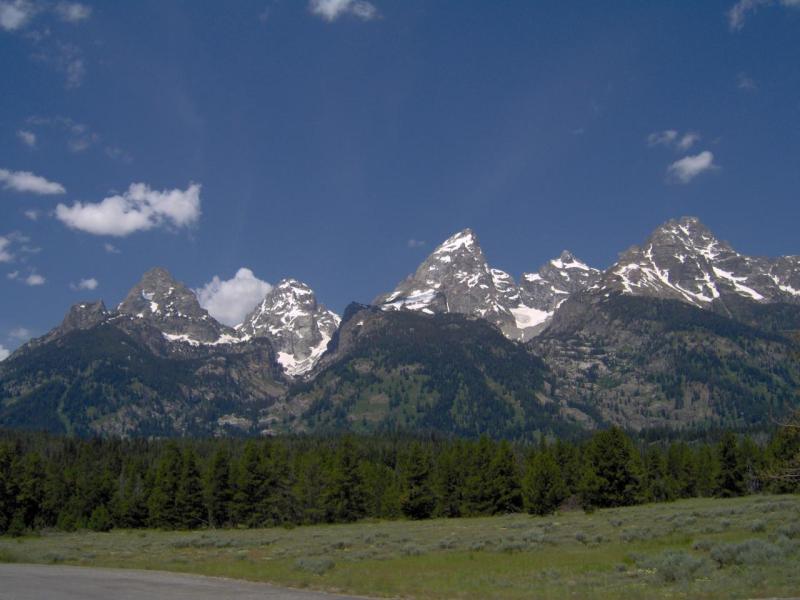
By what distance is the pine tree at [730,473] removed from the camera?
100 metres

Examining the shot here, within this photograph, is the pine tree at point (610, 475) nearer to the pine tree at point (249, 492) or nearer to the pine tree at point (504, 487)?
the pine tree at point (504, 487)

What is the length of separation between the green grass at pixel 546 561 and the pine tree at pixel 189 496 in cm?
3793

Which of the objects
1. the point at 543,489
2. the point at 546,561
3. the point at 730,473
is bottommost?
the point at 546,561

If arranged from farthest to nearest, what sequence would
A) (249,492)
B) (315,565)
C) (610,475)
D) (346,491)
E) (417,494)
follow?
1. (417,494)
2. (346,491)
3. (249,492)
4. (610,475)
5. (315,565)

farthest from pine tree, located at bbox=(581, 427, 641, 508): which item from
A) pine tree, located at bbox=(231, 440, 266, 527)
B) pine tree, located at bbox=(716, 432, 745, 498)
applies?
pine tree, located at bbox=(231, 440, 266, 527)

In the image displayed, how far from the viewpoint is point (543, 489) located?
273 feet

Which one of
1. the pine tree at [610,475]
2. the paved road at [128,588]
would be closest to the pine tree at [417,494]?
the pine tree at [610,475]

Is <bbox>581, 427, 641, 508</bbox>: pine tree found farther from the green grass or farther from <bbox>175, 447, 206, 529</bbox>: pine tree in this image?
<bbox>175, 447, 206, 529</bbox>: pine tree

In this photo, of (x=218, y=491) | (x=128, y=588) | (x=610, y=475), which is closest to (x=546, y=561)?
(x=128, y=588)

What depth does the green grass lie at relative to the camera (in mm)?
24297

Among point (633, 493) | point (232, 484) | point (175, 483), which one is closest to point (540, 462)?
point (633, 493)

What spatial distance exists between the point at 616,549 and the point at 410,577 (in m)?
13.0

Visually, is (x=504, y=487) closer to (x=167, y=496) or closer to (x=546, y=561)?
(x=167, y=496)

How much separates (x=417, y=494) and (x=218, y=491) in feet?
91.5
